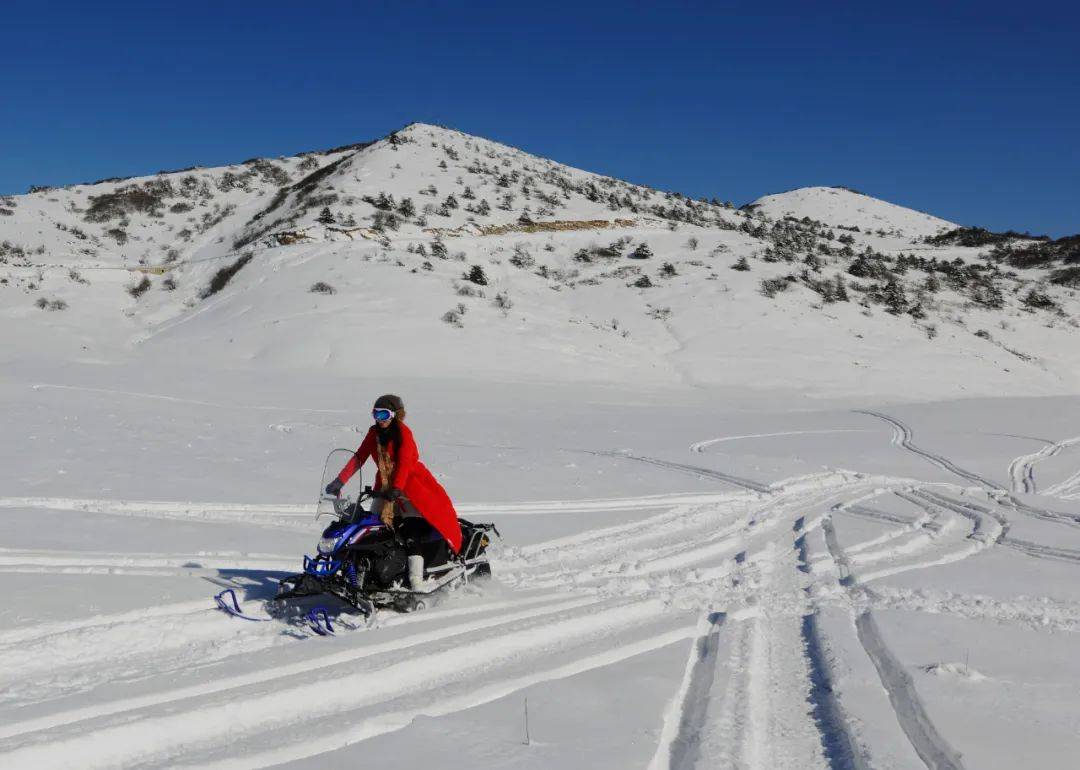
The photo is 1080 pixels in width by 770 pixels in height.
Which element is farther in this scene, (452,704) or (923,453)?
(923,453)

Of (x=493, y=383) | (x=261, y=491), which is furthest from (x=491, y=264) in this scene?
(x=261, y=491)

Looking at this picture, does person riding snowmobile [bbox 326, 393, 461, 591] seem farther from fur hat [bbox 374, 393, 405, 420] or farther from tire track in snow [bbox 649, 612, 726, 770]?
tire track in snow [bbox 649, 612, 726, 770]

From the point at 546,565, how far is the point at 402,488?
2.15m

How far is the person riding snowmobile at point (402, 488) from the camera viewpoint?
6.39 meters

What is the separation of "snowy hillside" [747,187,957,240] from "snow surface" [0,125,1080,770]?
52.0 meters

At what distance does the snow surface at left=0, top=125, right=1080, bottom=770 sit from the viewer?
4133 mm

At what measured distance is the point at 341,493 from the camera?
20.9 ft

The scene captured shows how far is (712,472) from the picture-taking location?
13695 millimetres

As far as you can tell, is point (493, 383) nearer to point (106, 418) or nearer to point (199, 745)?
point (106, 418)

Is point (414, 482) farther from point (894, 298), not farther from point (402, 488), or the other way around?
point (894, 298)

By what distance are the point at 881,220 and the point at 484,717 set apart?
80868 mm

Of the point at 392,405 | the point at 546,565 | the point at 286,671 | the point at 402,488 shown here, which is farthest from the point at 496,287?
the point at 286,671

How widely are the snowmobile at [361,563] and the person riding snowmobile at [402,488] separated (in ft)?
0.25

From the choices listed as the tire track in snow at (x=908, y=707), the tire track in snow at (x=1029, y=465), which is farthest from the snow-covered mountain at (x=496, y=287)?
the tire track in snow at (x=908, y=707)
